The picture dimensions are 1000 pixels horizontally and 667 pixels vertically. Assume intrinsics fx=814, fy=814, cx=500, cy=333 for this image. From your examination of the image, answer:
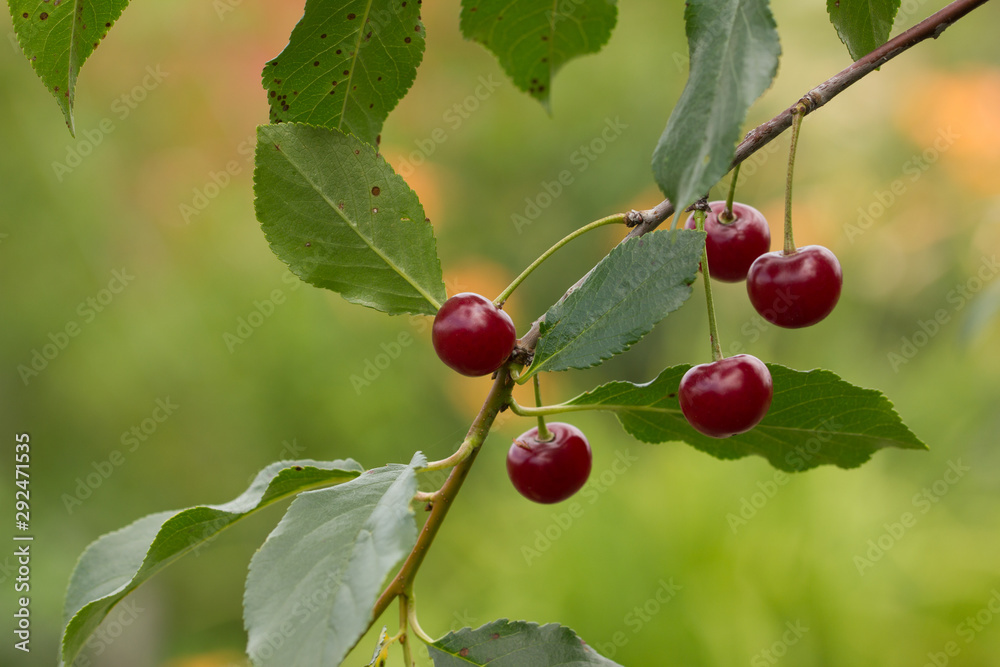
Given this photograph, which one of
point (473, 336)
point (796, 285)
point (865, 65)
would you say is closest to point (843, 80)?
point (865, 65)

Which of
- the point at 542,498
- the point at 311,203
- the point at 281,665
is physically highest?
the point at 311,203

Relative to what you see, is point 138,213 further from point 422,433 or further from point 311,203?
point 311,203

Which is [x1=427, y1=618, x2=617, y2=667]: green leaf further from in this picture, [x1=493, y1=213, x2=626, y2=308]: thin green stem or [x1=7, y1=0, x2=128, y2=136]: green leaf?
[x1=7, y1=0, x2=128, y2=136]: green leaf

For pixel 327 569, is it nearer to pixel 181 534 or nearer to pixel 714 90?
pixel 181 534

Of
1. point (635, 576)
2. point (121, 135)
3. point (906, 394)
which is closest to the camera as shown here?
point (635, 576)

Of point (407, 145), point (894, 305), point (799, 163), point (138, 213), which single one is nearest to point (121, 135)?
point (138, 213)

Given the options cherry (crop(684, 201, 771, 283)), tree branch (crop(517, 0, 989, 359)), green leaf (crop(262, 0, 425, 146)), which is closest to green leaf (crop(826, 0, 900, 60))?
tree branch (crop(517, 0, 989, 359))
